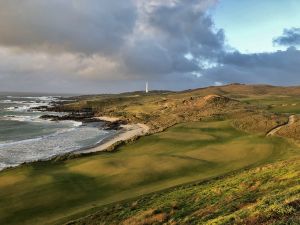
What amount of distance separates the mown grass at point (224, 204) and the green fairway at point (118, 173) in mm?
3585

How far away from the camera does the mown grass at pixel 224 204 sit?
20109mm

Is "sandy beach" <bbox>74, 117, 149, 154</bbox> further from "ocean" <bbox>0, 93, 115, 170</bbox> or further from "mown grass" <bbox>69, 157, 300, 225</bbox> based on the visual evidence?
"mown grass" <bbox>69, 157, 300, 225</bbox>

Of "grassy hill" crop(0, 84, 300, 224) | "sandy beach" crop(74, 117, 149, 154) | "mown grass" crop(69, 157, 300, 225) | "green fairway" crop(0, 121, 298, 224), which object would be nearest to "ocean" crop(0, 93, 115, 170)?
"sandy beach" crop(74, 117, 149, 154)

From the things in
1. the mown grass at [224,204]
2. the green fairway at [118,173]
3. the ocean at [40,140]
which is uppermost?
the mown grass at [224,204]

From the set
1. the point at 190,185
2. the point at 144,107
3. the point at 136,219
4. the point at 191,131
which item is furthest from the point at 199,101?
the point at 136,219

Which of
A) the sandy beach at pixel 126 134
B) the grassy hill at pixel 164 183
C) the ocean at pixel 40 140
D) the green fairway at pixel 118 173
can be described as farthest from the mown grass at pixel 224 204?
the sandy beach at pixel 126 134

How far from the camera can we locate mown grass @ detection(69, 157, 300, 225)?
2011 centimetres

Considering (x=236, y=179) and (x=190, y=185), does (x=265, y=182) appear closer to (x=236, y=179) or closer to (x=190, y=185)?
(x=236, y=179)

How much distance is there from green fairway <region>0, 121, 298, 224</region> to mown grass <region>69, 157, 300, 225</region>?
3.59 m

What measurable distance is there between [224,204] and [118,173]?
1842cm

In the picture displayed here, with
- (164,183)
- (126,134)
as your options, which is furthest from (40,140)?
(164,183)

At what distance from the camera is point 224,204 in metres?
26.2

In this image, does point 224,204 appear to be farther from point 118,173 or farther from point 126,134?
point 126,134

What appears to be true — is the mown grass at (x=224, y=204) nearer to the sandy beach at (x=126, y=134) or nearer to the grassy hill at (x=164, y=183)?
the grassy hill at (x=164, y=183)
